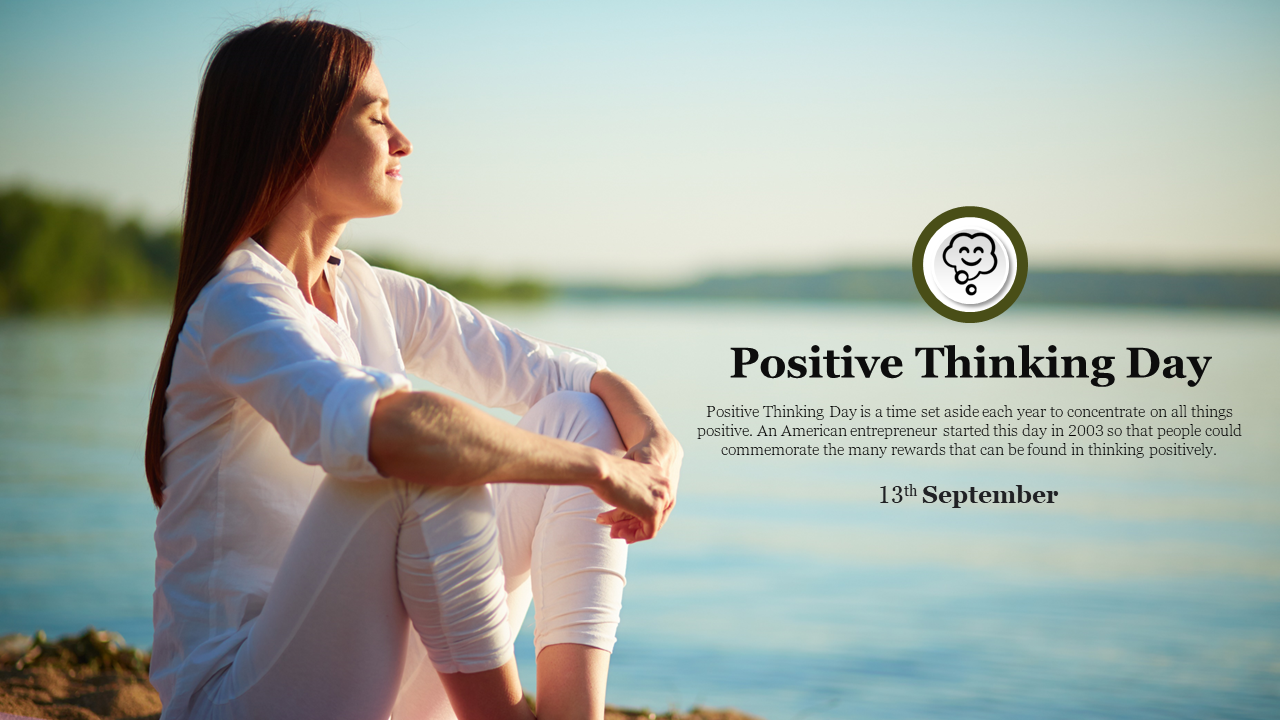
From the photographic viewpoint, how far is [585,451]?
1.25 metres

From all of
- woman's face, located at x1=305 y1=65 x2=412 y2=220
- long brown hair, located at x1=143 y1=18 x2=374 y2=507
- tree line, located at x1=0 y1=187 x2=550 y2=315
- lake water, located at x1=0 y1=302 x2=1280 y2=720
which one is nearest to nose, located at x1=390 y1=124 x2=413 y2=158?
woman's face, located at x1=305 y1=65 x2=412 y2=220

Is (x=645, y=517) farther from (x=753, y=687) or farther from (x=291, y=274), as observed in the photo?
(x=753, y=687)

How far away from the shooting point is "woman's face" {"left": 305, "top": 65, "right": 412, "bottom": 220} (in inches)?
52.6

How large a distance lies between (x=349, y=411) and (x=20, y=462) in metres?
5.69

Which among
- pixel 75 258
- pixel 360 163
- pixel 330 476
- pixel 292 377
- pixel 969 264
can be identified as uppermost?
pixel 75 258

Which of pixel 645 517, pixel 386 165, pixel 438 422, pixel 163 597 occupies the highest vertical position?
pixel 386 165

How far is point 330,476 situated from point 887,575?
3.52 meters

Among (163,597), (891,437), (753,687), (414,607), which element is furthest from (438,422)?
(891,437)

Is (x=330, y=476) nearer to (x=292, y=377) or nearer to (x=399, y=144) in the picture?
(x=292, y=377)

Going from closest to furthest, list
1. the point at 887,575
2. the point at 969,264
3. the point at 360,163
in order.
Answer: the point at 360,163
the point at 887,575
the point at 969,264

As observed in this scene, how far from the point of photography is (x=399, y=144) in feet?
4.67

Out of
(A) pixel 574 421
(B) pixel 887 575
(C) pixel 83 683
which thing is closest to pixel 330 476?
(A) pixel 574 421

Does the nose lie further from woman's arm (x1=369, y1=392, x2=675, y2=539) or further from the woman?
woman's arm (x1=369, y1=392, x2=675, y2=539)

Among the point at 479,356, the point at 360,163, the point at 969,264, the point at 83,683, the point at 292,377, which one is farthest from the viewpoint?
the point at 969,264
